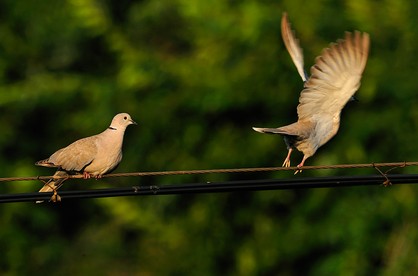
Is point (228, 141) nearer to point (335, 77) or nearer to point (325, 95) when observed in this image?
point (325, 95)

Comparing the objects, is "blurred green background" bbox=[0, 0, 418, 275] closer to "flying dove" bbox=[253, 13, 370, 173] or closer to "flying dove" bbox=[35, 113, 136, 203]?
"flying dove" bbox=[253, 13, 370, 173]

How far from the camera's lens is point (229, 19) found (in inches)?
765

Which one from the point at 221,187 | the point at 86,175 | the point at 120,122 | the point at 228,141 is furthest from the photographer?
the point at 228,141

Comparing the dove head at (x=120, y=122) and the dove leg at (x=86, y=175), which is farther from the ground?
the dove head at (x=120, y=122)

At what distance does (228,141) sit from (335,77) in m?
Result: 8.70

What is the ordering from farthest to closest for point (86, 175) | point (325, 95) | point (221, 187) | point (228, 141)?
point (228, 141)
point (325, 95)
point (86, 175)
point (221, 187)

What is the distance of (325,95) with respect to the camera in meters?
11.2

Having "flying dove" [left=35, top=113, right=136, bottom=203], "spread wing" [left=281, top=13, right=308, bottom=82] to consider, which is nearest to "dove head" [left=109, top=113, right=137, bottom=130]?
"flying dove" [left=35, top=113, right=136, bottom=203]

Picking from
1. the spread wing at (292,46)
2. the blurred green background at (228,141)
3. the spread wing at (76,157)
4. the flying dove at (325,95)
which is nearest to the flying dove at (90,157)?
the spread wing at (76,157)

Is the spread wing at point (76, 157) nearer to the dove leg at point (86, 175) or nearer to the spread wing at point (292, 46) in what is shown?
the dove leg at point (86, 175)

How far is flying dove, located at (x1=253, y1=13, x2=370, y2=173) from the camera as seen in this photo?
1077cm

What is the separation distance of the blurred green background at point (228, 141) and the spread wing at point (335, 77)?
19.1ft

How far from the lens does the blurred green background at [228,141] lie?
60.9 ft

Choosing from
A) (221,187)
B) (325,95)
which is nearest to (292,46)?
(325,95)
